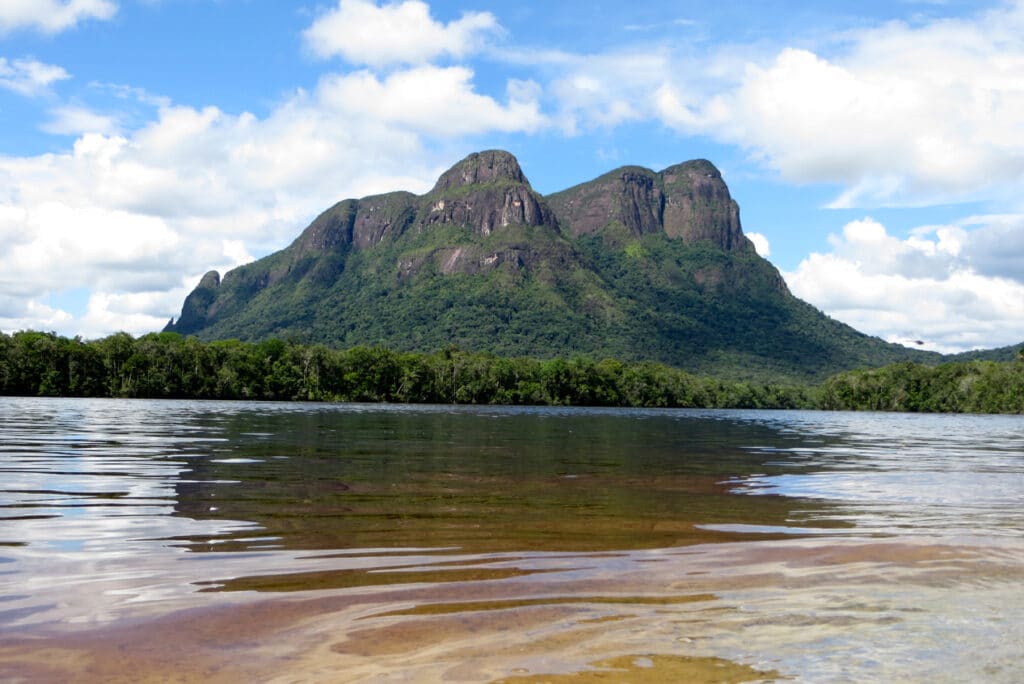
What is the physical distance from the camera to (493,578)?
908cm

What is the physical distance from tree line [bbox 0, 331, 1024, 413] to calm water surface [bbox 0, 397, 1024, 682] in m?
109

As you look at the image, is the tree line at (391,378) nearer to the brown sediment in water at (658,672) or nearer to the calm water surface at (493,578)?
the calm water surface at (493,578)

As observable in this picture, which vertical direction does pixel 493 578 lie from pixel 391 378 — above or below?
below

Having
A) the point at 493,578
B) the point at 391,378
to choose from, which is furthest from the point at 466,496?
the point at 391,378

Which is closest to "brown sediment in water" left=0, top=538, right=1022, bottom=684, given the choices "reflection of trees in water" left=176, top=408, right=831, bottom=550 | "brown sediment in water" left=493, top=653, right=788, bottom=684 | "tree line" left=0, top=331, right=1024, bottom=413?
"brown sediment in water" left=493, top=653, right=788, bottom=684

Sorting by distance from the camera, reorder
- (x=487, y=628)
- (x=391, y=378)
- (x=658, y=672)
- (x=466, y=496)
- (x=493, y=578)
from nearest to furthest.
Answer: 1. (x=658, y=672)
2. (x=487, y=628)
3. (x=493, y=578)
4. (x=466, y=496)
5. (x=391, y=378)

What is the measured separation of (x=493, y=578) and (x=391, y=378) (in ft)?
459

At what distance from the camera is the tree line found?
376ft

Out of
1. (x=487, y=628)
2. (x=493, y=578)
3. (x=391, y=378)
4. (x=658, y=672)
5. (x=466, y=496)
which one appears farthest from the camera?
(x=391, y=378)

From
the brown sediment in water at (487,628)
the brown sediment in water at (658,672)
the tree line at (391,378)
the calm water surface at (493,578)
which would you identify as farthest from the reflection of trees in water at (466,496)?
the tree line at (391,378)

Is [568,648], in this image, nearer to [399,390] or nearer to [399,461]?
[399,461]

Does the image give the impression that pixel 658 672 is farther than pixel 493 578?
No

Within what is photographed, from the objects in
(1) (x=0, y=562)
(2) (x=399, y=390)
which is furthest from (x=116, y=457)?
(2) (x=399, y=390)

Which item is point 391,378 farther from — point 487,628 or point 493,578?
point 487,628
